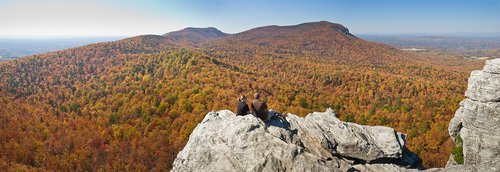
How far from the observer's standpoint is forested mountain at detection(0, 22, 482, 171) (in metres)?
54.8

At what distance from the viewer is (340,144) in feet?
47.9

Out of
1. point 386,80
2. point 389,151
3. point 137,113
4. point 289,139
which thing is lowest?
point 137,113

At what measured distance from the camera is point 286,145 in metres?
12.3

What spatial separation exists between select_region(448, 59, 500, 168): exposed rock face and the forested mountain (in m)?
22.2

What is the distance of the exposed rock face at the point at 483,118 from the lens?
53.6ft

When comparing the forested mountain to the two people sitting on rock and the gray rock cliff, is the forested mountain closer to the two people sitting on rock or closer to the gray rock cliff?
the gray rock cliff

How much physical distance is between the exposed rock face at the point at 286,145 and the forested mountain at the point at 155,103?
2808cm

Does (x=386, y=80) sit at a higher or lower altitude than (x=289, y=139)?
lower

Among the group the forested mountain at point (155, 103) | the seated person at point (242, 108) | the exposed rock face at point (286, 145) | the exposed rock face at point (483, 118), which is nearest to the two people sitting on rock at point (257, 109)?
the seated person at point (242, 108)

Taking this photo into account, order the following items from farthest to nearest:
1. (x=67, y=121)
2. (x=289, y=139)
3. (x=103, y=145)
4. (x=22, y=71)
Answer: (x=22, y=71)
(x=67, y=121)
(x=103, y=145)
(x=289, y=139)

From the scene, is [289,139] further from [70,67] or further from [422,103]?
[70,67]

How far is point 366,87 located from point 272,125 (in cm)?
7740

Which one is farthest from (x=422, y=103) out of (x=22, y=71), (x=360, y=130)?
(x=22, y=71)

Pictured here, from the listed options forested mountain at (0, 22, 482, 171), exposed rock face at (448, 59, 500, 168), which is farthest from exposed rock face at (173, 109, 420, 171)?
forested mountain at (0, 22, 482, 171)
